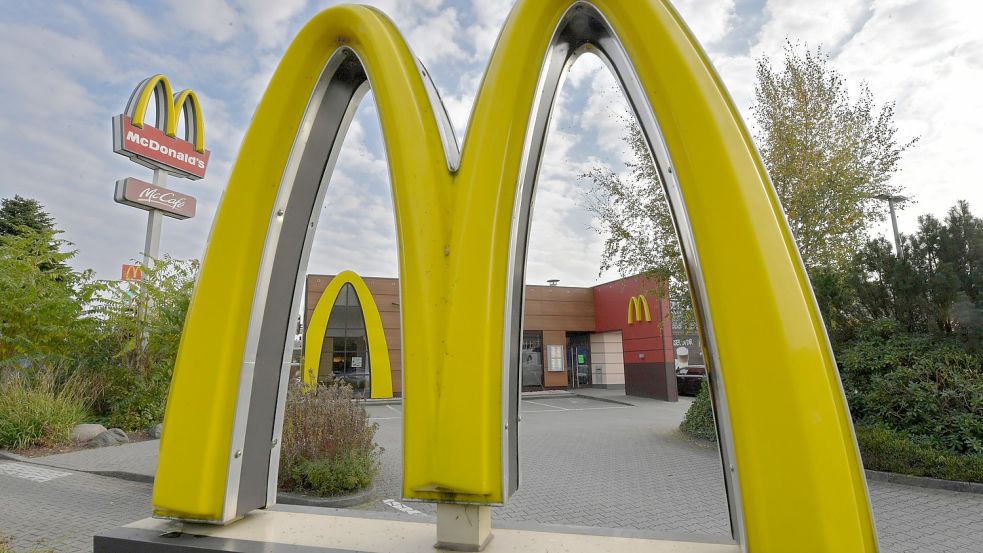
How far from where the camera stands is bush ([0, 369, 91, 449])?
8.98 meters

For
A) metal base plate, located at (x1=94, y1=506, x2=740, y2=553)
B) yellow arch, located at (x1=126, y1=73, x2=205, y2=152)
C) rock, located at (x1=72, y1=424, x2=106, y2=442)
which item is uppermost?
yellow arch, located at (x1=126, y1=73, x2=205, y2=152)

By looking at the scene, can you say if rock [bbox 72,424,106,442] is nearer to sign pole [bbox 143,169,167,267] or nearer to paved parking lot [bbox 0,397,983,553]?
paved parking lot [bbox 0,397,983,553]

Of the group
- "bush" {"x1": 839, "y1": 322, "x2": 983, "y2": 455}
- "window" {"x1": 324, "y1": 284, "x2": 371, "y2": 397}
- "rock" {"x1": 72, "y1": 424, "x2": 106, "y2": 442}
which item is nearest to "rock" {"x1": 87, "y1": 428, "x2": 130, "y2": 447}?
"rock" {"x1": 72, "y1": 424, "x2": 106, "y2": 442}

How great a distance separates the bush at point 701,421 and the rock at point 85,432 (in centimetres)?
1189

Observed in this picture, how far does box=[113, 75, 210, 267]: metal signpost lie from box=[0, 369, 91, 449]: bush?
5394mm

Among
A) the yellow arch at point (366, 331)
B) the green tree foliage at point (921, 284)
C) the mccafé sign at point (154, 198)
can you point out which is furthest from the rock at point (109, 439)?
the green tree foliage at point (921, 284)

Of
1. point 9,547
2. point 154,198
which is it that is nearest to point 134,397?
point 154,198

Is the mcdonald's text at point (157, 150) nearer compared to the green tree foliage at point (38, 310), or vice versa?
the green tree foliage at point (38, 310)

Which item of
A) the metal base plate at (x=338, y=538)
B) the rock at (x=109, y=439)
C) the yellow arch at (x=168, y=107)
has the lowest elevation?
the rock at (x=109, y=439)

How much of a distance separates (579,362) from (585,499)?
23028 mm

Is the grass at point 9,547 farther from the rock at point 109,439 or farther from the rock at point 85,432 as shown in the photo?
the rock at point 85,432

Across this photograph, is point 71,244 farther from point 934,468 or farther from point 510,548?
point 934,468

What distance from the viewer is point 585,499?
6.54 metres

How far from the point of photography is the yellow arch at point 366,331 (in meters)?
18.5
